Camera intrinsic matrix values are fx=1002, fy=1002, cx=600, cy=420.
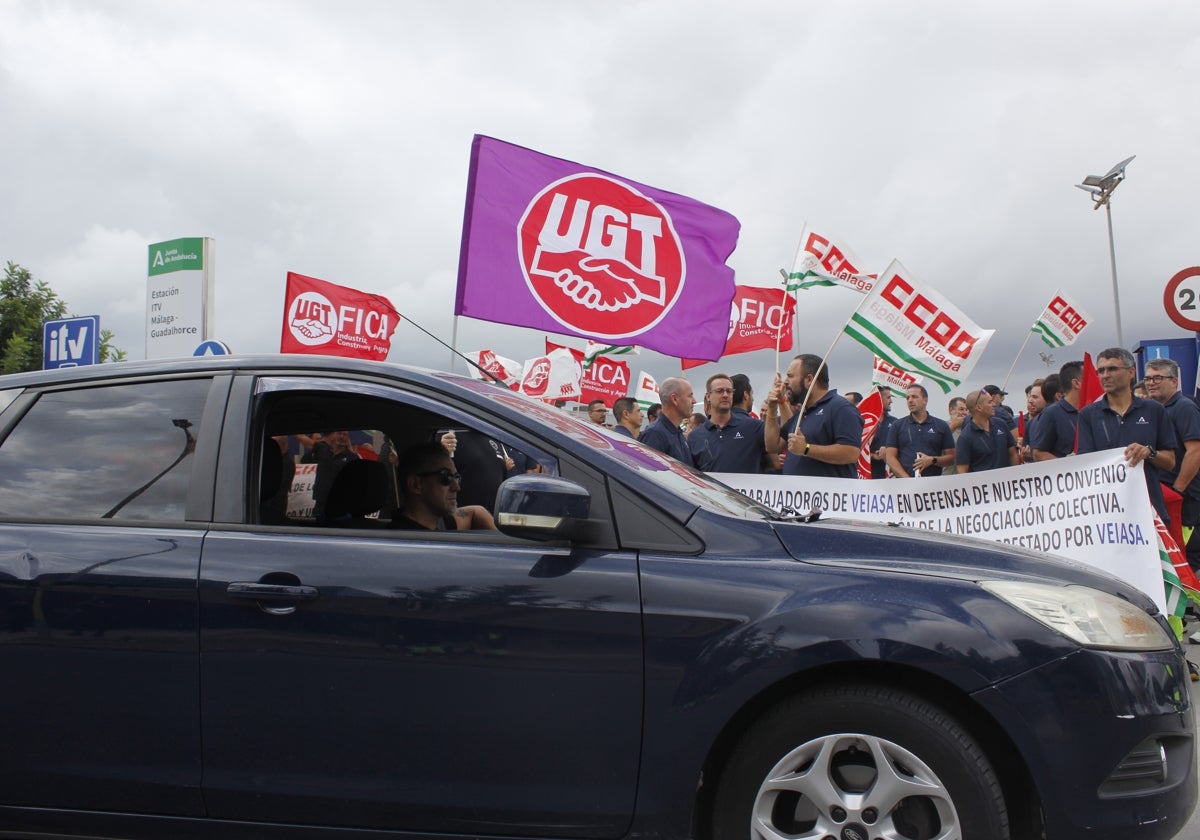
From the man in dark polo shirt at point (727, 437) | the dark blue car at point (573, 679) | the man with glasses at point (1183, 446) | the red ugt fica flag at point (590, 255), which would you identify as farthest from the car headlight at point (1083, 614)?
the man in dark polo shirt at point (727, 437)

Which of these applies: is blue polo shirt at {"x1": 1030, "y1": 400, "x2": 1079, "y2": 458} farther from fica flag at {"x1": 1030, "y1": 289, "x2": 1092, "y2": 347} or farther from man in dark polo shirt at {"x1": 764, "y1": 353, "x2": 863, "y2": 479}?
fica flag at {"x1": 1030, "y1": 289, "x2": 1092, "y2": 347}

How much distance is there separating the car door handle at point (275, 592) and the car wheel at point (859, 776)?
126cm

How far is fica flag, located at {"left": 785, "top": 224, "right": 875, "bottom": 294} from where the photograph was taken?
948 centimetres

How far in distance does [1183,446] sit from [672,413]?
366cm

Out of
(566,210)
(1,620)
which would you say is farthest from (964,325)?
(1,620)

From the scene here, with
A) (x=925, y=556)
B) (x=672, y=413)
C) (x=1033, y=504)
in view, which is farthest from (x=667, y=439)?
(x=925, y=556)

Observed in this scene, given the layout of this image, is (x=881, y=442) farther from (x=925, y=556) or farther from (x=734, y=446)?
(x=925, y=556)

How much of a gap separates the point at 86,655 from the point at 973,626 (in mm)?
2450

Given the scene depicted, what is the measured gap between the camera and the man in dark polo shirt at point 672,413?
7949mm

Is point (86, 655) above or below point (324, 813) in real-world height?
above

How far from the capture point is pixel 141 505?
3.04 m

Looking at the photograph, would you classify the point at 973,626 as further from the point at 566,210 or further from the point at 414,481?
the point at 566,210

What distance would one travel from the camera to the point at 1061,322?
17.3 metres

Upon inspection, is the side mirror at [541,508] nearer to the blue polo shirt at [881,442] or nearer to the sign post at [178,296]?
the sign post at [178,296]
